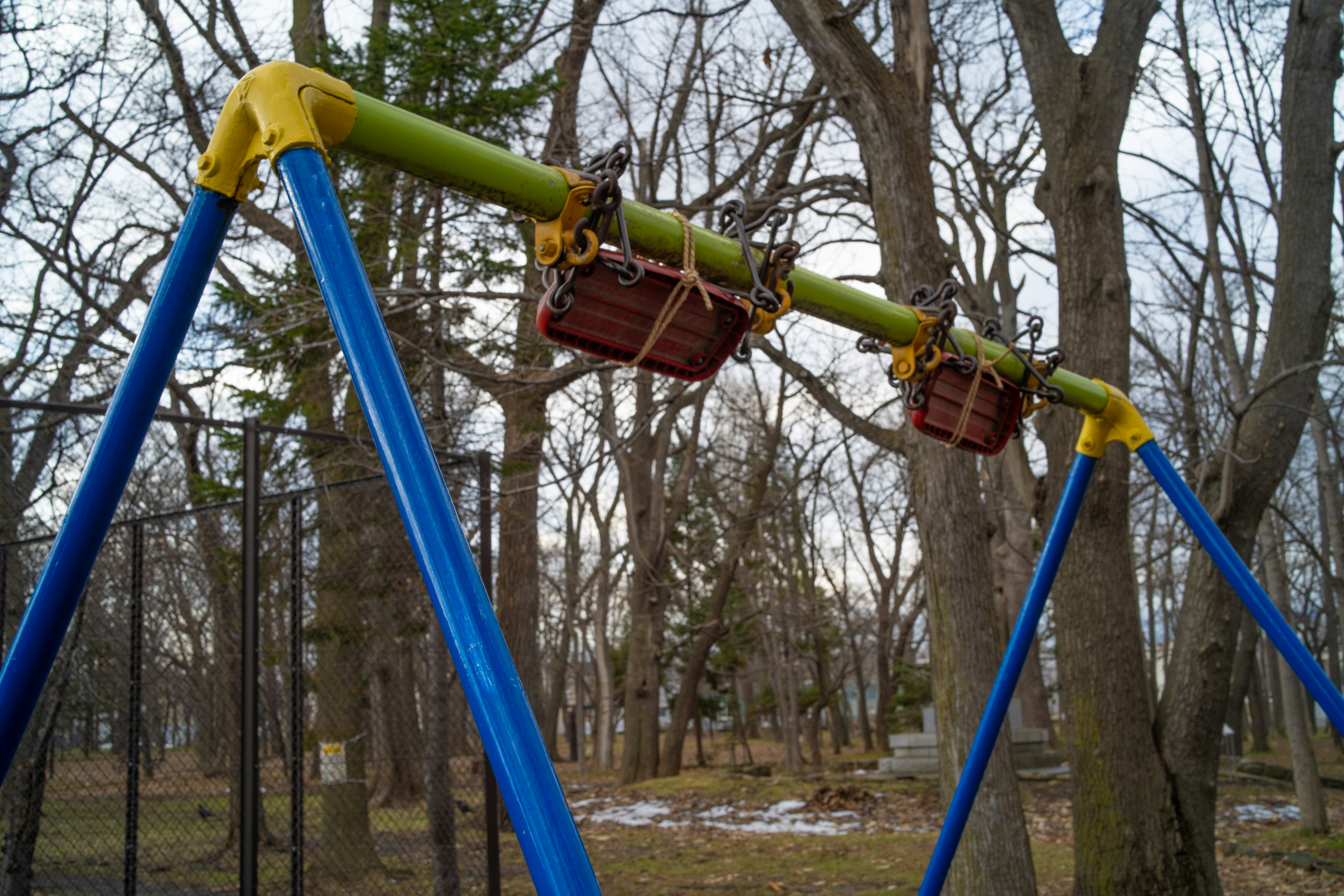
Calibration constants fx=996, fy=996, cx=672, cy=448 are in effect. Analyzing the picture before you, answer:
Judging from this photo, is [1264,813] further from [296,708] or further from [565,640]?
[565,640]

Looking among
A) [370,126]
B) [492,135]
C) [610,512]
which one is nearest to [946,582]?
[370,126]

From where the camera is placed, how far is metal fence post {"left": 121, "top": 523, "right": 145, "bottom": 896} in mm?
5051

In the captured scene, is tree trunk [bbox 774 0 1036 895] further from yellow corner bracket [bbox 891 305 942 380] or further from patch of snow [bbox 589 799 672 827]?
patch of snow [bbox 589 799 672 827]

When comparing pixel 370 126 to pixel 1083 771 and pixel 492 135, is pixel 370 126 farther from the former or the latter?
pixel 492 135

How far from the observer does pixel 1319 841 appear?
27.5 ft

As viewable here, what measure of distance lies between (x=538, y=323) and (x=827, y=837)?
8.62 metres

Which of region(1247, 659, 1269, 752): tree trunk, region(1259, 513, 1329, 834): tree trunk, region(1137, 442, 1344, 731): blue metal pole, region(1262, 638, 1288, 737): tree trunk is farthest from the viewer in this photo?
region(1262, 638, 1288, 737): tree trunk

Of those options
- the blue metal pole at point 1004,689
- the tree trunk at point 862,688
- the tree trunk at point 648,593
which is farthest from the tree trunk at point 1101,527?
the tree trunk at point 862,688

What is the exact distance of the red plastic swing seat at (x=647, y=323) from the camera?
2125mm

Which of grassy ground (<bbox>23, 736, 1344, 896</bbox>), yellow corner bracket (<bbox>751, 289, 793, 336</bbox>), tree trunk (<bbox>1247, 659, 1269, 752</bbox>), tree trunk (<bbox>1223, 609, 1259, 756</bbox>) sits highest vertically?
yellow corner bracket (<bbox>751, 289, 793, 336</bbox>)

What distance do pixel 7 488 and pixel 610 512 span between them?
14435 millimetres

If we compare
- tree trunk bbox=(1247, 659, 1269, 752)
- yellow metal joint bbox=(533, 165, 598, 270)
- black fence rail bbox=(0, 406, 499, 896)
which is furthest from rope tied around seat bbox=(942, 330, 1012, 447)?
tree trunk bbox=(1247, 659, 1269, 752)

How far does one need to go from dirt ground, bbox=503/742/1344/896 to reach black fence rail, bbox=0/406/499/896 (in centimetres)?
138

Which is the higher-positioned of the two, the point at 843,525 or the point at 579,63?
the point at 579,63
